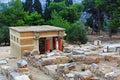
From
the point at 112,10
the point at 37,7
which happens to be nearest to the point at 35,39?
the point at 112,10

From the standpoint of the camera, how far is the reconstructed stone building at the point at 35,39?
72.9 ft

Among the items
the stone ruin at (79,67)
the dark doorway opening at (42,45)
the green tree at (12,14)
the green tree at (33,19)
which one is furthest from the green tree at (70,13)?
the stone ruin at (79,67)

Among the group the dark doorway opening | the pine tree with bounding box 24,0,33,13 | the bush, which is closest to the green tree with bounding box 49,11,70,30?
the bush

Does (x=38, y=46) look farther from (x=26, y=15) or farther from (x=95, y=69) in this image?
(x=26, y=15)

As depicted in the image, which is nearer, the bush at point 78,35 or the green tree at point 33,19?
the bush at point 78,35

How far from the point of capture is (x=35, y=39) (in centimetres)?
2239

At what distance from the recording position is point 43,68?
1512cm

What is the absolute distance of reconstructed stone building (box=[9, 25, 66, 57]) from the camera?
2222 centimetres

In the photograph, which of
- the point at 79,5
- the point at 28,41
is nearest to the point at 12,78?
the point at 28,41

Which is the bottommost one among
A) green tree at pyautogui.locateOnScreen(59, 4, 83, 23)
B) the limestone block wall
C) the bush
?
the bush

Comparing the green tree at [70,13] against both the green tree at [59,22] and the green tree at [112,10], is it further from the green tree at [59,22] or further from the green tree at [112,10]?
the green tree at [112,10]

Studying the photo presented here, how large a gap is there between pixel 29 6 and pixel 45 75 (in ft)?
109

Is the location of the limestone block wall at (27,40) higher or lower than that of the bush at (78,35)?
higher

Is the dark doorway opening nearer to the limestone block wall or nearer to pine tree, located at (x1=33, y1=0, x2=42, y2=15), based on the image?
the limestone block wall
